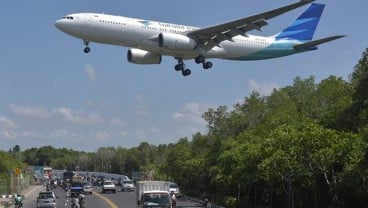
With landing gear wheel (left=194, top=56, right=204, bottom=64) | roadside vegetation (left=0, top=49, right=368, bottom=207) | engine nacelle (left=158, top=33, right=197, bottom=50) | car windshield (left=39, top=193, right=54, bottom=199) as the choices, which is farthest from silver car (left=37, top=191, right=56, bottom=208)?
engine nacelle (left=158, top=33, right=197, bottom=50)

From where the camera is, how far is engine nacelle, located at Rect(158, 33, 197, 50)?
3928cm

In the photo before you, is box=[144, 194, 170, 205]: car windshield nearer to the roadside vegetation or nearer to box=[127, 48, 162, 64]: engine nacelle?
the roadside vegetation

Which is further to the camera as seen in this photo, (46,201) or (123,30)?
(46,201)

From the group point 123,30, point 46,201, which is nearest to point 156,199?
point 123,30

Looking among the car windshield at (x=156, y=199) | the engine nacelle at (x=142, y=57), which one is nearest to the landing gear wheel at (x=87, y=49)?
the engine nacelle at (x=142, y=57)

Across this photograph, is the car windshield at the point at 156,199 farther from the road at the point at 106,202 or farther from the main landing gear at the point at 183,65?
the road at the point at 106,202

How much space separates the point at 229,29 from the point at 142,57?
6.24 m

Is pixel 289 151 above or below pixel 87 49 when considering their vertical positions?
below

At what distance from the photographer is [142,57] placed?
4253cm

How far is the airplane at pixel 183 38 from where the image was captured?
127ft

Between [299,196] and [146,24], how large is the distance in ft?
48.4

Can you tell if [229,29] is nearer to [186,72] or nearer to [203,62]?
[203,62]

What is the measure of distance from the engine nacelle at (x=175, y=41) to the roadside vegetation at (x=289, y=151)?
25.9 ft

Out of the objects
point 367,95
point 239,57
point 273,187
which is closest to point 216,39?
point 239,57
